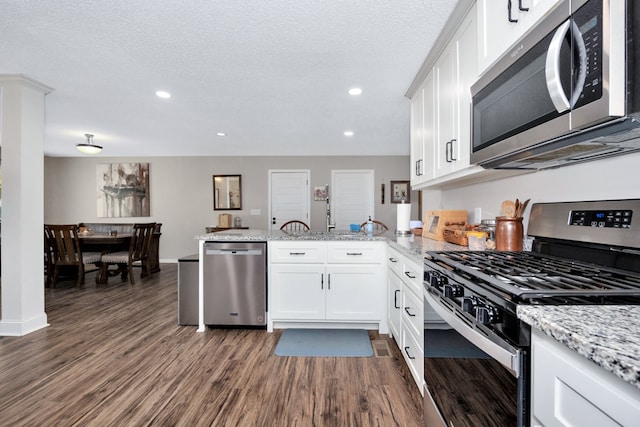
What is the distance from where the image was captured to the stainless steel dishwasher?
2.73 metres

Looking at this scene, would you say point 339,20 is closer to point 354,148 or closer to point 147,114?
point 147,114

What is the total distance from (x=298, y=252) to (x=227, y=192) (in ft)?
13.7

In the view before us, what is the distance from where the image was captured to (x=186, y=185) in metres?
6.47

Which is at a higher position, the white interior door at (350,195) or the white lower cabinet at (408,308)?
the white interior door at (350,195)

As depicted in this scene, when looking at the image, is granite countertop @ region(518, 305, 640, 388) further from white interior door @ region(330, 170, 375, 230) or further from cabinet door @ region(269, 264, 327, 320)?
white interior door @ region(330, 170, 375, 230)

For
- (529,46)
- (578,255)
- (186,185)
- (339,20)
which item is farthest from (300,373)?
(186,185)

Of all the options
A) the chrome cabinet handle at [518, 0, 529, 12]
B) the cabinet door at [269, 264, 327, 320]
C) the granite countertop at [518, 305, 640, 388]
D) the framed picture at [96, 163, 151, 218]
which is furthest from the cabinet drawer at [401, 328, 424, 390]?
the framed picture at [96, 163, 151, 218]

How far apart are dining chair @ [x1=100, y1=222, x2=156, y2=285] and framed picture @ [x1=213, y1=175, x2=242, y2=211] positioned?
1.66 m

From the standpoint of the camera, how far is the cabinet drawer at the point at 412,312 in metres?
1.61

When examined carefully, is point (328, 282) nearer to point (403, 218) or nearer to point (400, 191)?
point (403, 218)

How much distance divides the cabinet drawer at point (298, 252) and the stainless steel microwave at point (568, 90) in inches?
64.0

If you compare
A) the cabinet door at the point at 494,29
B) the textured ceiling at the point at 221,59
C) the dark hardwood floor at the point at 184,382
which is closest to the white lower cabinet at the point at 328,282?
the dark hardwood floor at the point at 184,382

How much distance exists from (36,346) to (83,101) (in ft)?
7.85

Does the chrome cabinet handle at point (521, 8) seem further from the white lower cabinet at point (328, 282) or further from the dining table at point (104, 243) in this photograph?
the dining table at point (104, 243)
